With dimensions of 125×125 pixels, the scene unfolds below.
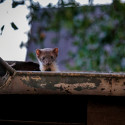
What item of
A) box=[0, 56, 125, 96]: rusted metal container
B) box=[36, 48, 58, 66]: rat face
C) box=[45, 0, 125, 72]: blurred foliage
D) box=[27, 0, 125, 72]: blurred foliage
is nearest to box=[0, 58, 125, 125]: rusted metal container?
box=[0, 56, 125, 96]: rusted metal container

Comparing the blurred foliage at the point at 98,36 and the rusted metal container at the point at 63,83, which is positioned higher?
the rusted metal container at the point at 63,83

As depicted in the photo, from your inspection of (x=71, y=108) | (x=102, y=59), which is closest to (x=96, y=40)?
(x=102, y=59)

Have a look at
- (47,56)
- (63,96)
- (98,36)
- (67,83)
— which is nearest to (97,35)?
(98,36)

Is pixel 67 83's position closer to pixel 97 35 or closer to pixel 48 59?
pixel 48 59

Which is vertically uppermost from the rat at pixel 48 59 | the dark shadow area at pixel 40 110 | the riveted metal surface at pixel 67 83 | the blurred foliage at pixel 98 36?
the riveted metal surface at pixel 67 83

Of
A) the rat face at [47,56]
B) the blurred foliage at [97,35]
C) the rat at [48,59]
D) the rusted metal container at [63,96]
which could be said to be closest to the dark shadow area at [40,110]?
the rusted metal container at [63,96]

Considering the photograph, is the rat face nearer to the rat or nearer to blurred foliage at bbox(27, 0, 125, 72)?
the rat

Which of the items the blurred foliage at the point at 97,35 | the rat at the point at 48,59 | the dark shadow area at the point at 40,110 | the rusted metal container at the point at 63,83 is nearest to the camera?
the rusted metal container at the point at 63,83

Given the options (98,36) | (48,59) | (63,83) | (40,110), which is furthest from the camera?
(98,36)

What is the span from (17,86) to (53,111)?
387 mm

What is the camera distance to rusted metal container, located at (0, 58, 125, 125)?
1.42 meters

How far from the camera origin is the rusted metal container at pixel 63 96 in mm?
1422

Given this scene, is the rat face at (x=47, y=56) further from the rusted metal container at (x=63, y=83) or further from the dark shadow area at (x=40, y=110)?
the rusted metal container at (x=63, y=83)

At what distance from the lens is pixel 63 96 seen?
1.55m
